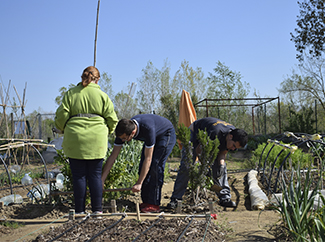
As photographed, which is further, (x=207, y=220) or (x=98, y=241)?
(x=207, y=220)

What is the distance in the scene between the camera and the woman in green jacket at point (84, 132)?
284 cm

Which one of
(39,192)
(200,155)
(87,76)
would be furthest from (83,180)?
(200,155)

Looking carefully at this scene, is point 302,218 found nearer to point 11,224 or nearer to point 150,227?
point 150,227

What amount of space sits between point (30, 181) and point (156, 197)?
3.42m

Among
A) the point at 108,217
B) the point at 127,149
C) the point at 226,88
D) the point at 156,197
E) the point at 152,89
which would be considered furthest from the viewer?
the point at 152,89

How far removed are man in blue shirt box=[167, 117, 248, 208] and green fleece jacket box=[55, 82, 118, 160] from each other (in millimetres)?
1174

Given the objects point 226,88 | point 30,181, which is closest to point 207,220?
point 30,181

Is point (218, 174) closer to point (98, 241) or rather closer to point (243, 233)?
point (243, 233)

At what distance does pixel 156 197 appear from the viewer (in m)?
3.44

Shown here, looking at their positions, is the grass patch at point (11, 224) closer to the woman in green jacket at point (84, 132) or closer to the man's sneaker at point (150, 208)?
the woman in green jacket at point (84, 132)

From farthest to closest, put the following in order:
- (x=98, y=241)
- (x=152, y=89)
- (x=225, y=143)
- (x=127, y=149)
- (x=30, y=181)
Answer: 1. (x=152, y=89)
2. (x=30, y=181)
3. (x=127, y=149)
4. (x=225, y=143)
5. (x=98, y=241)

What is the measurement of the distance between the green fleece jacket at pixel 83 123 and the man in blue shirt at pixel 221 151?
1.17 meters

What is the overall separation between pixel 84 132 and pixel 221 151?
1.89 meters

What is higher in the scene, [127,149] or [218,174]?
[127,149]
